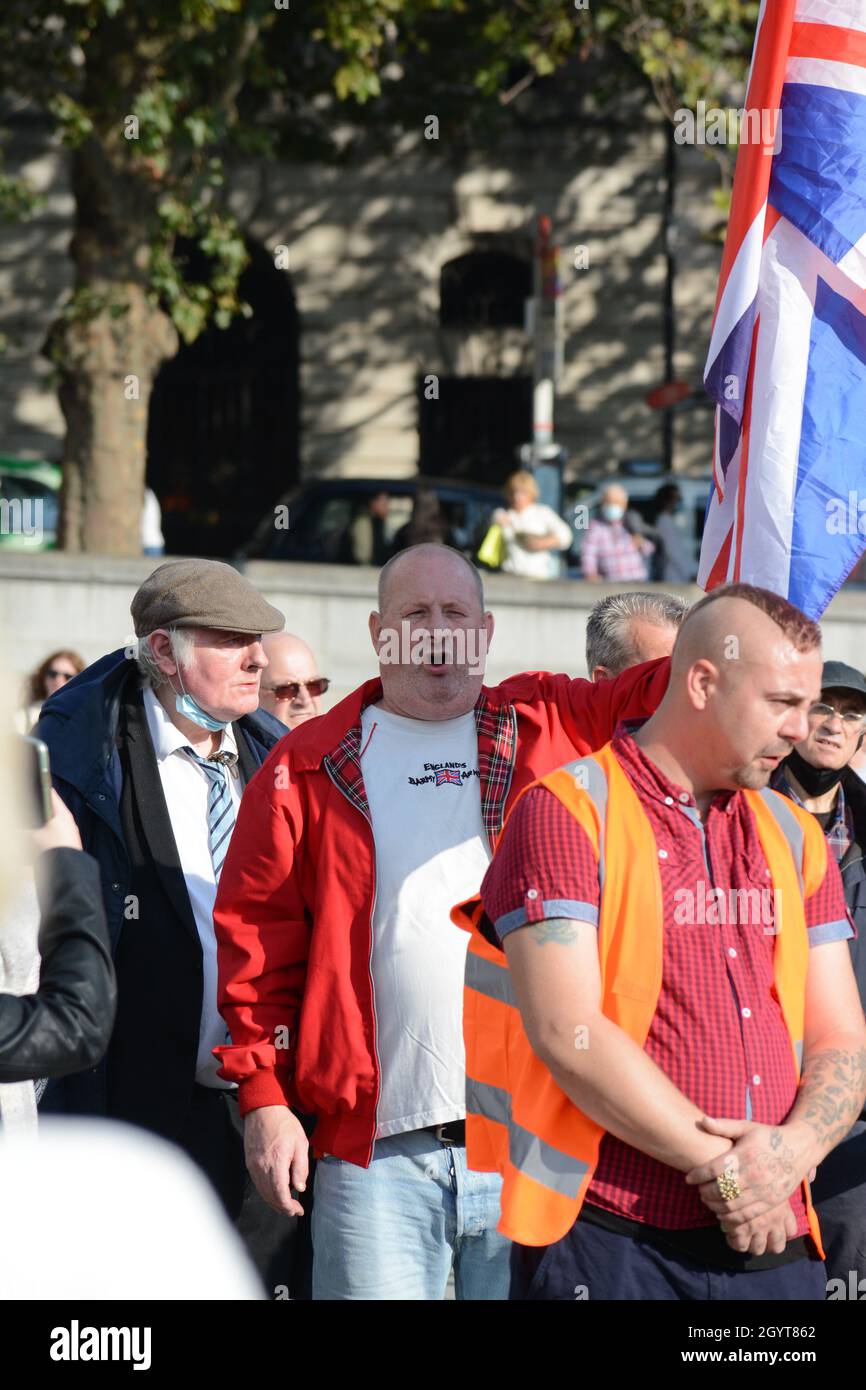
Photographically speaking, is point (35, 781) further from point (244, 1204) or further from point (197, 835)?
point (244, 1204)

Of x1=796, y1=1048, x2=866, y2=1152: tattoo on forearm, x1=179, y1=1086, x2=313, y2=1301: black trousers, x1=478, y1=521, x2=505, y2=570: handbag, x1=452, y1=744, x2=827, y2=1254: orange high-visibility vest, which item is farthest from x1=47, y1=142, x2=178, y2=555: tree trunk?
x1=796, y1=1048, x2=866, y2=1152: tattoo on forearm

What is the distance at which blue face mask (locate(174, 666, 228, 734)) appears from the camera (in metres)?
4.60

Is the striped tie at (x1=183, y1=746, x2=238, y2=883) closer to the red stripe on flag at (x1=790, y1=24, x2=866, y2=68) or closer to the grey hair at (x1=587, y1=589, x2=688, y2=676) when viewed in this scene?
the grey hair at (x1=587, y1=589, x2=688, y2=676)

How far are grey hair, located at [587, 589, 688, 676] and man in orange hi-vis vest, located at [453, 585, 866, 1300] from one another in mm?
1392

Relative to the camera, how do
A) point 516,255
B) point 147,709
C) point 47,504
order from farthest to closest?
point 516,255 < point 47,504 < point 147,709

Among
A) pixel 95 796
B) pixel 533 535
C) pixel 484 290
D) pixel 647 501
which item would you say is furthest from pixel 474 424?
pixel 95 796

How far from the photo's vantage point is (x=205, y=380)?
25703mm

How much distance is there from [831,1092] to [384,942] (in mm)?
1059

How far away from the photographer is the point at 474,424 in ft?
84.6

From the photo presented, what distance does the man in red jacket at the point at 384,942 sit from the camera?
3908 millimetres

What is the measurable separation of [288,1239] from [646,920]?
5.48ft

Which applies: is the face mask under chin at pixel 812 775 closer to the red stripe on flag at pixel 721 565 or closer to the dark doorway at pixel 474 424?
the red stripe on flag at pixel 721 565
